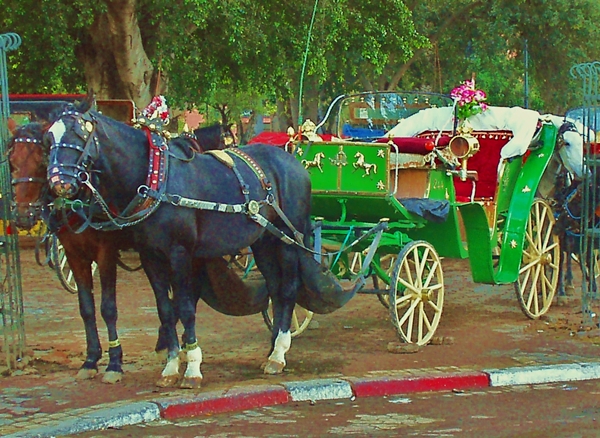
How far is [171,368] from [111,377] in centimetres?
47

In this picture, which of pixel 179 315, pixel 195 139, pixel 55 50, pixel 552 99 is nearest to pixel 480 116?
pixel 195 139

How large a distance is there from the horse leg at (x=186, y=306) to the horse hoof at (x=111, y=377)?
524 mm

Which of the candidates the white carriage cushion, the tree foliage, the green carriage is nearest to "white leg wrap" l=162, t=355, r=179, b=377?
the green carriage

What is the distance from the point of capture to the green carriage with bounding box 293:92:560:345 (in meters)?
8.98

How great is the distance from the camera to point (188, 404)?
6.92 meters

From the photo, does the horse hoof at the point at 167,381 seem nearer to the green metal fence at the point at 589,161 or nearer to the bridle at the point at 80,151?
the bridle at the point at 80,151

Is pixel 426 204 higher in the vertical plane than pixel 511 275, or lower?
higher

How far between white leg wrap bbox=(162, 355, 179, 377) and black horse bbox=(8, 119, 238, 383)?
406 millimetres

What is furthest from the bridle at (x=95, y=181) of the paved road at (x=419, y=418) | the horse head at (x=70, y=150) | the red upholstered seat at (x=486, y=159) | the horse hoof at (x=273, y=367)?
the red upholstered seat at (x=486, y=159)

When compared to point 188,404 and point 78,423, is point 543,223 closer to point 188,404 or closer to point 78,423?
point 188,404

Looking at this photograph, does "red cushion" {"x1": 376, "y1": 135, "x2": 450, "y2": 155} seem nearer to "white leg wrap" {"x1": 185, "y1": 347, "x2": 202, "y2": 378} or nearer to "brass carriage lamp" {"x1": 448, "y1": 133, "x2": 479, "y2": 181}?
"brass carriage lamp" {"x1": 448, "y1": 133, "x2": 479, "y2": 181}

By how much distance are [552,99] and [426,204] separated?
72.9ft

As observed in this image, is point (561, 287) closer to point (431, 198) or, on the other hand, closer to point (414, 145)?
point (431, 198)

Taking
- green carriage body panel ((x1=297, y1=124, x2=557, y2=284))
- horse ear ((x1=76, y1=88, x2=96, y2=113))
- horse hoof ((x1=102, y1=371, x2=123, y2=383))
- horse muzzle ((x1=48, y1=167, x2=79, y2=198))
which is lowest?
horse hoof ((x1=102, y1=371, x2=123, y2=383))
